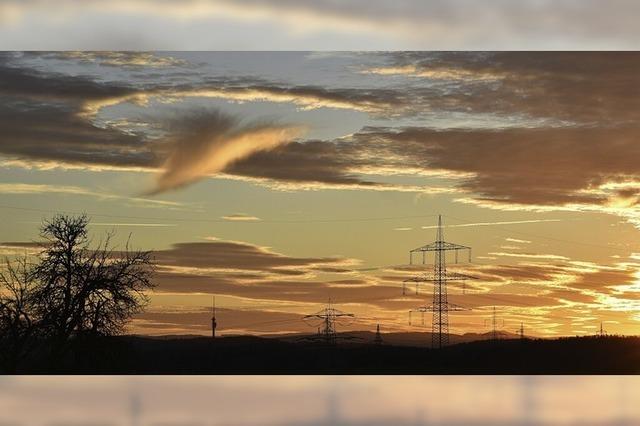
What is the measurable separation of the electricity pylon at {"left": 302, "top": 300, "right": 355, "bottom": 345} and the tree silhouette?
3.72 meters

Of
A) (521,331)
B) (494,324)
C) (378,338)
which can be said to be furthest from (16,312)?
(521,331)

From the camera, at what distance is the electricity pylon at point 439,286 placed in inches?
1139

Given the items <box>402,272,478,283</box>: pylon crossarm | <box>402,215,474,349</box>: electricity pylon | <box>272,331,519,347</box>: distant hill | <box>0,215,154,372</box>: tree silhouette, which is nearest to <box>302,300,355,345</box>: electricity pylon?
<box>272,331,519,347</box>: distant hill

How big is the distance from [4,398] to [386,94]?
11.5 m

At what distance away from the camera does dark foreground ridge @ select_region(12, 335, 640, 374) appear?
28.7m

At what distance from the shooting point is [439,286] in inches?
1206

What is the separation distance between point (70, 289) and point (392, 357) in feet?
21.9

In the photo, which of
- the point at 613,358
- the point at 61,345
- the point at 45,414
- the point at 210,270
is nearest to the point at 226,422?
the point at 45,414

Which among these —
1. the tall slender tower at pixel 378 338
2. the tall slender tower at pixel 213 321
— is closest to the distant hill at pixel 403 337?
the tall slender tower at pixel 378 338

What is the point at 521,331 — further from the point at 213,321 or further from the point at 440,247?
the point at 213,321

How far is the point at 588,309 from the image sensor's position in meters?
29.7

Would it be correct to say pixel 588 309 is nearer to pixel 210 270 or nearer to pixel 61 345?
pixel 210 270

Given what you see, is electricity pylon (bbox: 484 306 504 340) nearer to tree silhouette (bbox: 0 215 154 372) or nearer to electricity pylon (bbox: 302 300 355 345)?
electricity pylon (bbox: 302 300 355 345)

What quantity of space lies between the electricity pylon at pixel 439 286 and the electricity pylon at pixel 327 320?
1481 millimetres
